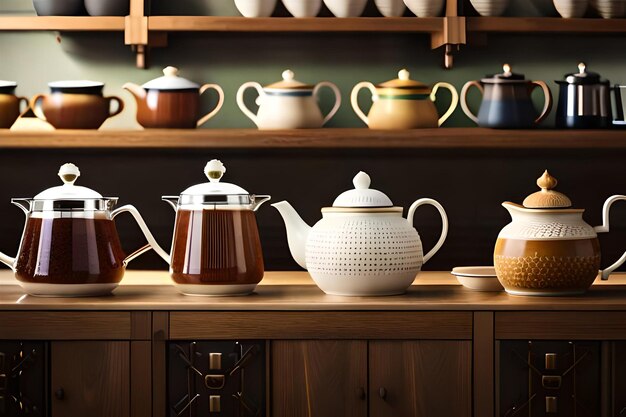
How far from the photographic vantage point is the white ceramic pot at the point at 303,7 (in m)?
2.43

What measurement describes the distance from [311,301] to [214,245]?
24 cm

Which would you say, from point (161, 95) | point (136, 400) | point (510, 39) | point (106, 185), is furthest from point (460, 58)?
point (136, 400)

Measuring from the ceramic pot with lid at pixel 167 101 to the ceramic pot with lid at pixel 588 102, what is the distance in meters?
0.92

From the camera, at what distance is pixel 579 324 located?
1.95 metres

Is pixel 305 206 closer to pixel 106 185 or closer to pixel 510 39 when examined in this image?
pixel 106 185

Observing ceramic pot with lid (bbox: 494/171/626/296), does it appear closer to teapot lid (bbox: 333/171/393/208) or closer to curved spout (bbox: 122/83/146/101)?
teapot lid (bbox: 333/171/393/208)

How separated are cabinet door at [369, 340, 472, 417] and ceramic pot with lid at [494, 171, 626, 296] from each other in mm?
211

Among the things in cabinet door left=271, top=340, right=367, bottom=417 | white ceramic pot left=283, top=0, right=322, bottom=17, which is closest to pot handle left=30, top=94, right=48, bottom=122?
white ceramic pot left=283, top=0, right=322, bottom=17

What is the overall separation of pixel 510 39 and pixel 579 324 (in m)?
0.98

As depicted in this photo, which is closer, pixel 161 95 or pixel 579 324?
pixel 579 324

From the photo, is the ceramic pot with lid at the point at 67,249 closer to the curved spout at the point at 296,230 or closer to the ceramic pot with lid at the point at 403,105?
the curved spout at the point at 296,230

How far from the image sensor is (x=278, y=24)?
7.95 ft

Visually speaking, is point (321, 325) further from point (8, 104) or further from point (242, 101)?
point (8, 104)

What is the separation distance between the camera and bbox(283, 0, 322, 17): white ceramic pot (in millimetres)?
2434
